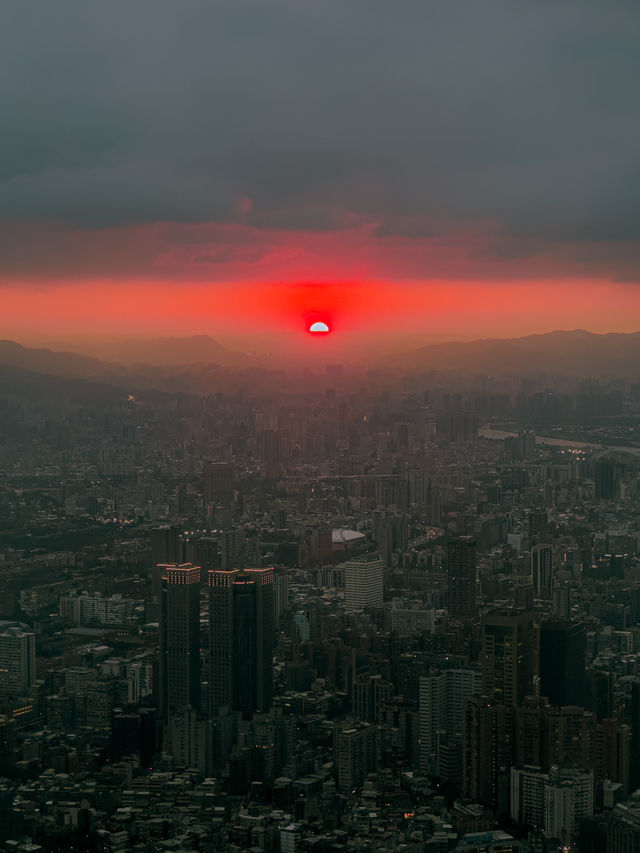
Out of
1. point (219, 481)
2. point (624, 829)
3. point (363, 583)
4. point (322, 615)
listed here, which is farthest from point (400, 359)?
point (624, 829)

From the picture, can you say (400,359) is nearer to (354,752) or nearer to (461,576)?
(461,576)

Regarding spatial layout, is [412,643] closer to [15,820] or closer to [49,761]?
[49,761]

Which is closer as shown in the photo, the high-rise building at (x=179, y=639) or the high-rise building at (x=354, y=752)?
the high-rise building at (x=354, y=752)

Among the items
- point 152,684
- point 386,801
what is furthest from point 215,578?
point 386,801

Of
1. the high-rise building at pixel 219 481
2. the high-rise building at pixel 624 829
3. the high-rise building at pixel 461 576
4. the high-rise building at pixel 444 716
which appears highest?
the high-rise building at pixel 219 481

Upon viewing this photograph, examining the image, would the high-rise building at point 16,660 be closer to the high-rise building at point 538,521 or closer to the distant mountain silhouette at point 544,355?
the distant mountain silhouette at point 544,355

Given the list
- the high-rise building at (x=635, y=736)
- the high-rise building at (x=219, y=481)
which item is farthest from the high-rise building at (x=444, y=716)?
the high-rise building at (x=219, y=481)

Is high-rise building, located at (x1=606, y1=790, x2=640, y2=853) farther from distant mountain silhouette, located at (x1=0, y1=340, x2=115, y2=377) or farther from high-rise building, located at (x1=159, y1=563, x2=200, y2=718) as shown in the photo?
distant mountain silhouette, located at (x1=0, y1=340, x2=115, y2=377)
